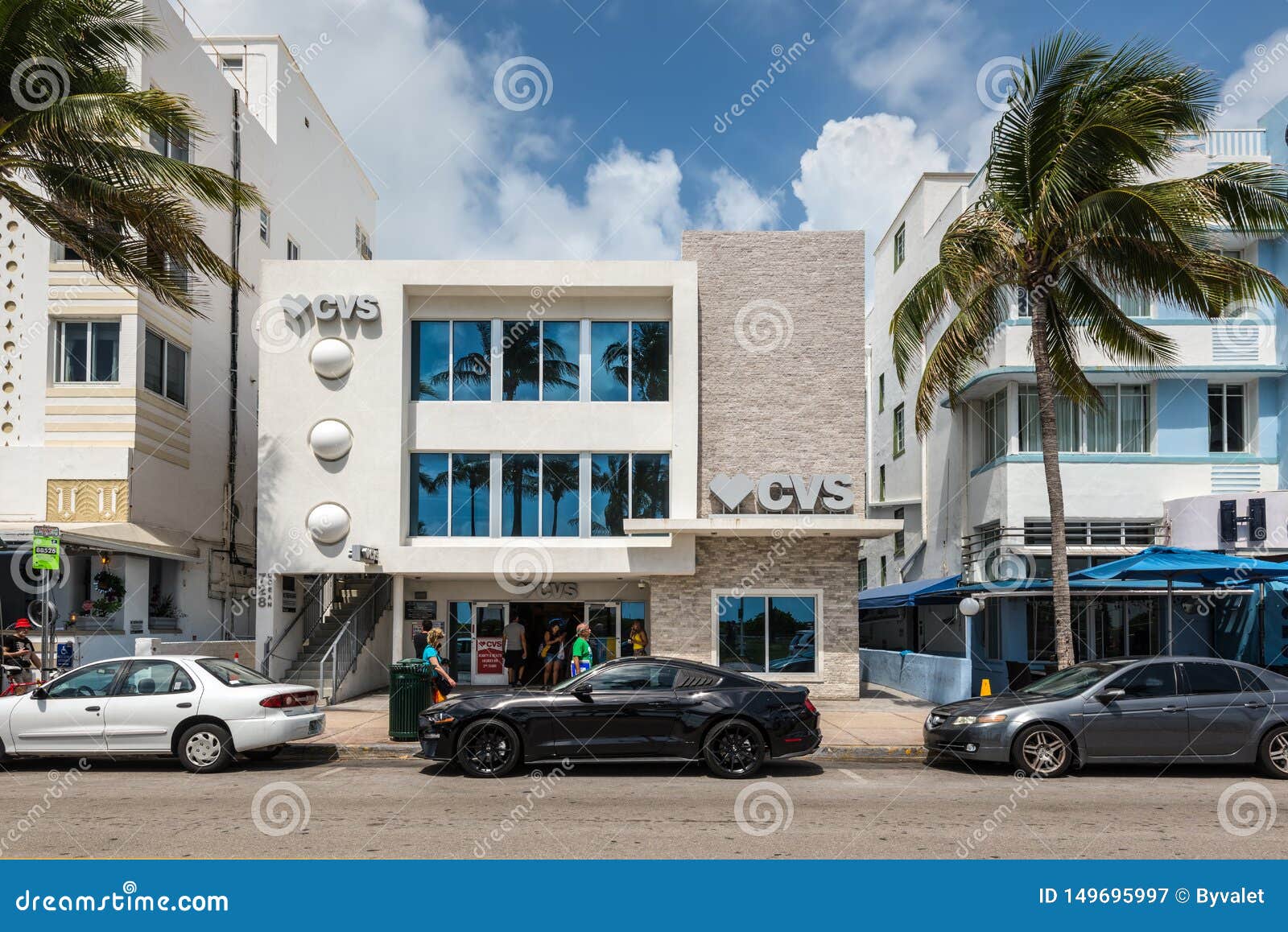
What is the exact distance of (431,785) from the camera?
11719 millimetres

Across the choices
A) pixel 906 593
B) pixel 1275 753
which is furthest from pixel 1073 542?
pixel 1275 753

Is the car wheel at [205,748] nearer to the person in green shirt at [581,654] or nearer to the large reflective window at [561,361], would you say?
the person in green shirt at [581,654]

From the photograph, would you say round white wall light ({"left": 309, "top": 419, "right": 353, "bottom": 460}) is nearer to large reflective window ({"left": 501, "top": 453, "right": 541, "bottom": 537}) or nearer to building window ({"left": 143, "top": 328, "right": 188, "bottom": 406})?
large reflective window ({"left": 501, "top": 453, "right": 541, "bottom": 537})

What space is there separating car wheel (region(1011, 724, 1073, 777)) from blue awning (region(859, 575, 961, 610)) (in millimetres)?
10439

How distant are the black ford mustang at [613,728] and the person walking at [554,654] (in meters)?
8.91

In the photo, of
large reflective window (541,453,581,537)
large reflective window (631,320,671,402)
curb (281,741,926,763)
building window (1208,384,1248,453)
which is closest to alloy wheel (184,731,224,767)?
curb (281,741,926,763)

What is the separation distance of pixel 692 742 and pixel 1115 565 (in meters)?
8.46

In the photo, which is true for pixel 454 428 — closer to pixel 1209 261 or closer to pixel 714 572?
pixel 714 572

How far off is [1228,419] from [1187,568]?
961 centimetres

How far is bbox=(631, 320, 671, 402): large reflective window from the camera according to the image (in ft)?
73.8

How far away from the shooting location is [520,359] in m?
22.6

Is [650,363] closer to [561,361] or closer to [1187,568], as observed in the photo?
[561,361]

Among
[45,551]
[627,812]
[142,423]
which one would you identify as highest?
[142,423]

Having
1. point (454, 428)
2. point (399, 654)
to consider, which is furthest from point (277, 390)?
point (399, 654)
